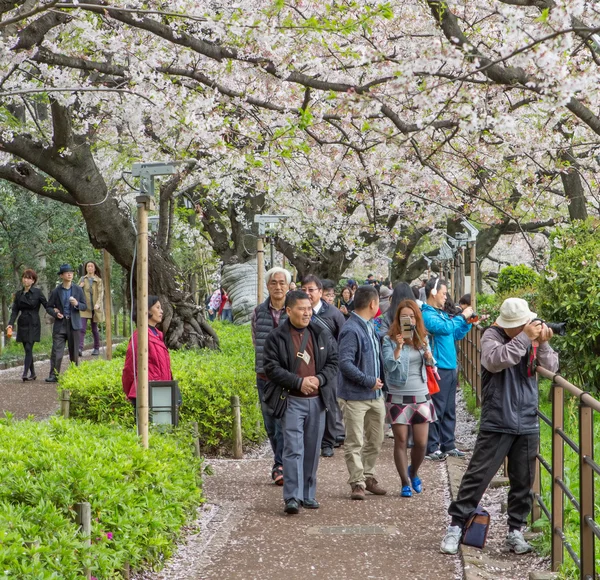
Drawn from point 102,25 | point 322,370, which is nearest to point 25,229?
point 102,25

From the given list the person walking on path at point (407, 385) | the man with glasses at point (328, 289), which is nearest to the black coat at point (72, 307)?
the man with glasses at point (328, 289)

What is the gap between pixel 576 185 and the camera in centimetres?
1453

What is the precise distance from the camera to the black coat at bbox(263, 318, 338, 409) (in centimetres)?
678

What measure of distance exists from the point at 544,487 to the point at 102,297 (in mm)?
12327

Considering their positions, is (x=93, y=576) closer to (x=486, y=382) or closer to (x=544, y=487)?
(x=486, y=382)

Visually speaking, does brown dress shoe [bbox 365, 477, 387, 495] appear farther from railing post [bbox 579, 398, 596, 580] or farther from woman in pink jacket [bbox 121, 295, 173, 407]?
railing post [bbox 579, 398, 596, 580]

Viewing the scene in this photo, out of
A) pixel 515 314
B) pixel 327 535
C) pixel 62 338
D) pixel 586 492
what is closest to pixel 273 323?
pixel 327 535

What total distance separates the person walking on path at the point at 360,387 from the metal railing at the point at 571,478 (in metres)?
1.64

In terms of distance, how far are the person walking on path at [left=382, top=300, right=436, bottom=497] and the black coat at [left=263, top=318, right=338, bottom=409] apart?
59 cm

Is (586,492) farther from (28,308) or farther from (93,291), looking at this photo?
(93,291)

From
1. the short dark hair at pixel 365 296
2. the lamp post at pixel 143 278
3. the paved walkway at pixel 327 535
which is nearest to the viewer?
the paved walkway at pixel 327 535

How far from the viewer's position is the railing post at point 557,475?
16.3 feet

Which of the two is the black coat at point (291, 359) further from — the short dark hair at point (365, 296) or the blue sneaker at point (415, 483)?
the blue sneaker at point (415, 483)

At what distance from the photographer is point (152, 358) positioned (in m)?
7.54
